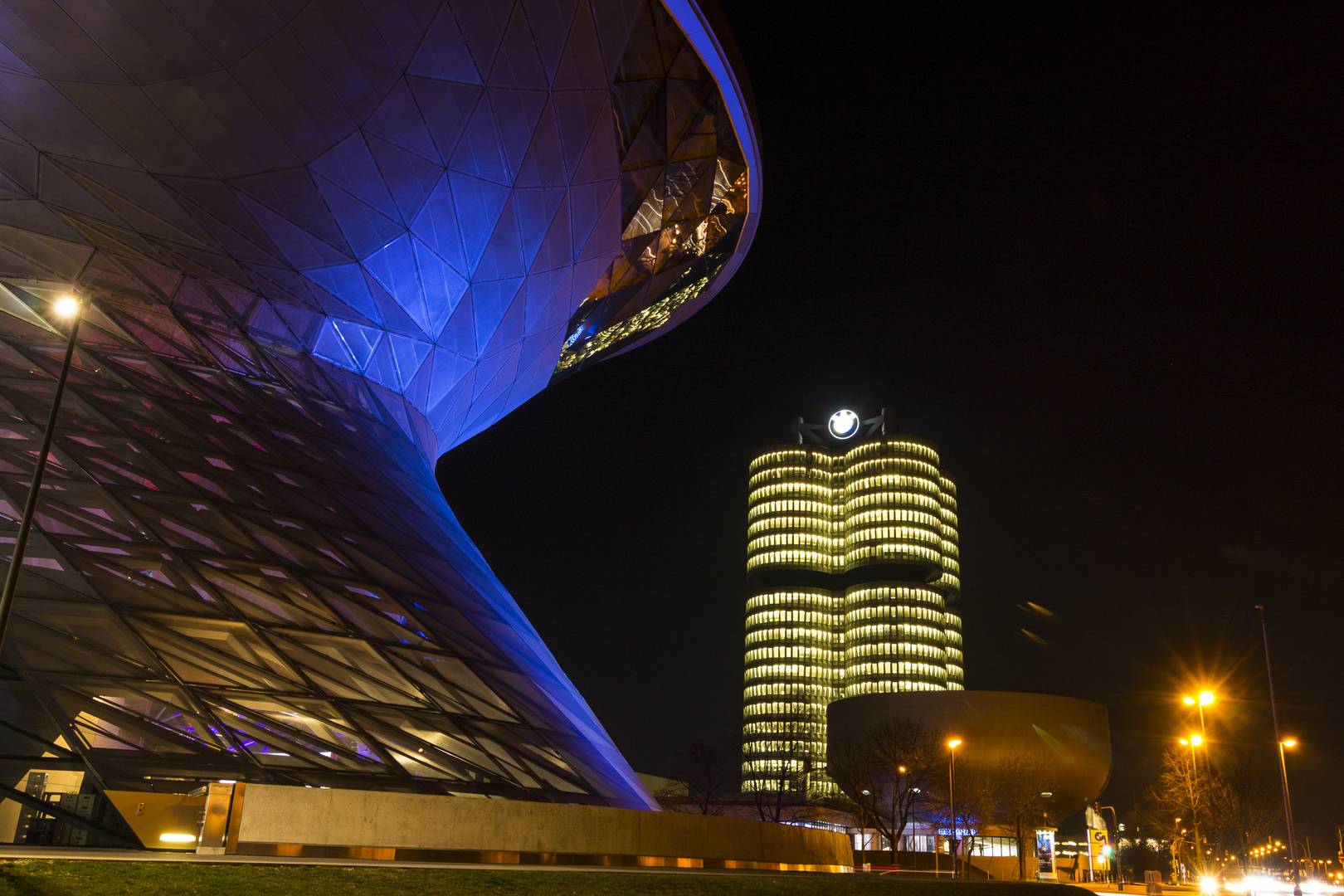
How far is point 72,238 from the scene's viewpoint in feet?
77.8

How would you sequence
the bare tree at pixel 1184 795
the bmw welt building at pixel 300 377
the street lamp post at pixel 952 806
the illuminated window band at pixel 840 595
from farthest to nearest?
the illuminated window band at pixel 840 595 < the street lamp post at pixel 952 806 < the bare tree at pixel 1184 795 < the bmw welt building at pixel 300 377

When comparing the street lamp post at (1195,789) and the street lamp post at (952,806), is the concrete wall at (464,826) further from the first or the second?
the street lamp post at (1195,789)

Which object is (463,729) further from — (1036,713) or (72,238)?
(1036,713)

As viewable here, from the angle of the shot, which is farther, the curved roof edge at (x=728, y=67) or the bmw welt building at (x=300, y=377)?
the curved roof edge at (x=728, y=67)

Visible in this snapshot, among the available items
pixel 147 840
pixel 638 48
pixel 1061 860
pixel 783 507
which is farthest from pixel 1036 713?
pixel 783 507

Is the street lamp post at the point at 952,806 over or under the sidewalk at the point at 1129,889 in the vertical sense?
over

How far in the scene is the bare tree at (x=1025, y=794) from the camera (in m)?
74.6

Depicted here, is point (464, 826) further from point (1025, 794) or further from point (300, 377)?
point (1025, 794)

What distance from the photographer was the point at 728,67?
83.3 ft

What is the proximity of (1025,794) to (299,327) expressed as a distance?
66745 millimetres

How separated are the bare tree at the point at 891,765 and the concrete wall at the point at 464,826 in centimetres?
5182

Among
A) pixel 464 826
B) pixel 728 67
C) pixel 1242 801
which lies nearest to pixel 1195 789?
pixel 1242 801

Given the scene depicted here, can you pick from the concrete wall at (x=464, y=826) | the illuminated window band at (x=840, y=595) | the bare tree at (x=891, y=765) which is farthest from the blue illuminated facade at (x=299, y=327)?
the illuminated window band at (x=840, y=595)

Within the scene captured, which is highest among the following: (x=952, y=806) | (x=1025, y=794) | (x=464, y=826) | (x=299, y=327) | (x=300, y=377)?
(x=299, y=327)
